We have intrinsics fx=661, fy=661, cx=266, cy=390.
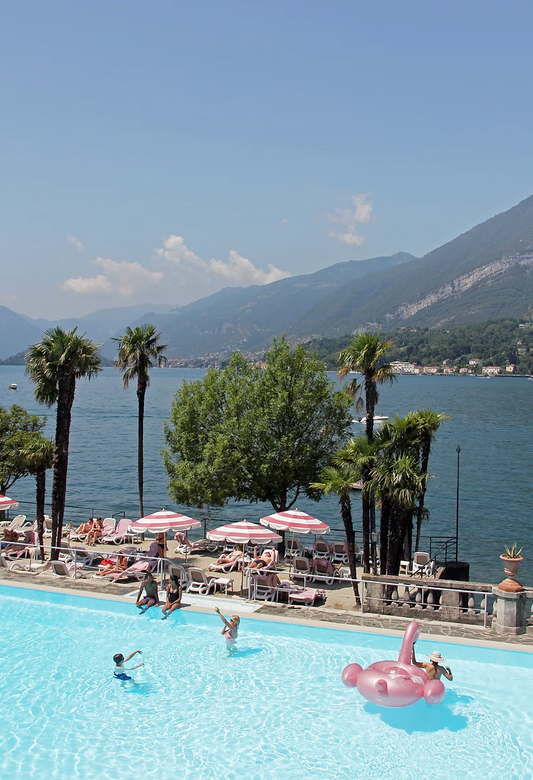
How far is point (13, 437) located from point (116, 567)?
17.1m

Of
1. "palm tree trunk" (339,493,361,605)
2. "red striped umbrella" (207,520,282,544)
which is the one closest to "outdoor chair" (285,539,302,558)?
"red striped umbrella" (207,520,282,544)

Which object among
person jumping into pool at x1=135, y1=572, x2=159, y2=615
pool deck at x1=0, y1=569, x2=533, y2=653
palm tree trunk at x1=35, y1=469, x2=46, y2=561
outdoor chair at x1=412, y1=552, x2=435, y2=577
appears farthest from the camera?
palm tree trunk at x1=35, y1=469, x2=46, y2=561

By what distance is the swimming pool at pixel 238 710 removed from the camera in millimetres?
10562

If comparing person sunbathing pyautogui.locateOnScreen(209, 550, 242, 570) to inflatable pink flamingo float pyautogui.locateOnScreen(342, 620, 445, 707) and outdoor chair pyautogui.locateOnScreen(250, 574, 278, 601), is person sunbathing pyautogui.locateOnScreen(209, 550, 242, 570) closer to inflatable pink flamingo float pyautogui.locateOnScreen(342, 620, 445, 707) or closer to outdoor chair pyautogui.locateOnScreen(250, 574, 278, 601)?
outdoor chair pyautogui.locateOnScreen(250, 574, 278, 601)

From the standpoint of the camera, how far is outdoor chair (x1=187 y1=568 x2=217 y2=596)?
1836 centimetres

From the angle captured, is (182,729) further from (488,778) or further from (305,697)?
(488,778)

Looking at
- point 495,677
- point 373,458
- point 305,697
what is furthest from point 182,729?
point 373,458

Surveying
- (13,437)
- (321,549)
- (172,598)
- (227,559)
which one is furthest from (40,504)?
(172,598)

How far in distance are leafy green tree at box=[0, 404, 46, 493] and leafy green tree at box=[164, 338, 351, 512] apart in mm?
9516

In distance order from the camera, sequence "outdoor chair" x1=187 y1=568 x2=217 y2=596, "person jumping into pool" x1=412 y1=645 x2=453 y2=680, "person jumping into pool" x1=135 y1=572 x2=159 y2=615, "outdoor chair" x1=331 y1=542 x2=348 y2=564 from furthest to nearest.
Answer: "outdoor chair" x1=331 y1=542 x2=348 y2=564 → "outdoor chair" x1=187 y1=568 x2=217 y2=596 → "person jumping into pool" x1=135 y1=572 x2=159 y2=615 → "person jumping into pool" x1=412 y1=645 x2=453 y2=680

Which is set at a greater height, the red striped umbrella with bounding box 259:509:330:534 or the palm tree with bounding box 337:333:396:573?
the palm tree with bounding box 337:333:396:573

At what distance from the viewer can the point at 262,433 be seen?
26328mm

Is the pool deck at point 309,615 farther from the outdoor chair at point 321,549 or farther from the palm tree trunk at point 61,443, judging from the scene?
the outdoor chair at point 321,549

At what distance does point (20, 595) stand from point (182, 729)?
8.19 m
